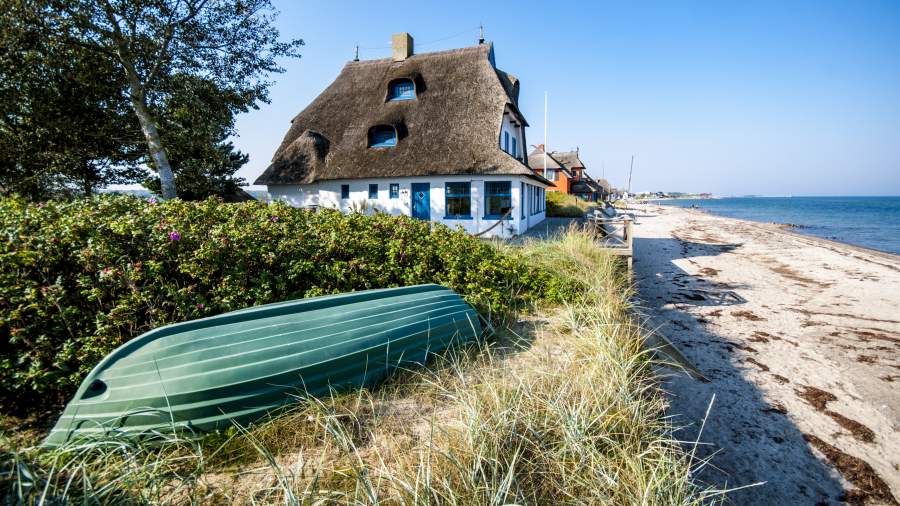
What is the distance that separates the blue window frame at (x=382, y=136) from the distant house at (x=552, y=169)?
24158mm

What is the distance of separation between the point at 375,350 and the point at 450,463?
1.19m

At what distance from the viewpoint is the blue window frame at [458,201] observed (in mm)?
15031

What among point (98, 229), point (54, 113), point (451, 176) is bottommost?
point (98, 229)

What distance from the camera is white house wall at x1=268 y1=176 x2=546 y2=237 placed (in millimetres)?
14680

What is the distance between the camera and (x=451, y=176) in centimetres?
1492

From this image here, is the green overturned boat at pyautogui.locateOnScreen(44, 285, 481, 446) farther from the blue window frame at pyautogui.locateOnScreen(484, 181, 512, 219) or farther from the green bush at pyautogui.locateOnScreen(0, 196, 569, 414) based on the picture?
the blue window frame at pyautogui.locateOnScreen(484, 181, 512, 219)

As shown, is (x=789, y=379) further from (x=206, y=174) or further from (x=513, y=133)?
(x=206, y=174)

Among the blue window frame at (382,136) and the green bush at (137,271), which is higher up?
the blue window frame at (382,136)

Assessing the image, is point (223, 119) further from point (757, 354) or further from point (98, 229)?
point (757, 354)

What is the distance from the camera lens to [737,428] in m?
3.80

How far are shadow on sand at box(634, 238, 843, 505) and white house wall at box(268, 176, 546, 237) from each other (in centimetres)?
803

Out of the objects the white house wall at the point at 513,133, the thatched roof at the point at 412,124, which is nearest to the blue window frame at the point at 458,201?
the thatched roof at the point at 412,124

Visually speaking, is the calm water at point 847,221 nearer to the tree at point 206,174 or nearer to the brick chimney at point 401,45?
the brick chimney at point 401,45

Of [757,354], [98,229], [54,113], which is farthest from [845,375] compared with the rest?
[54,113]
